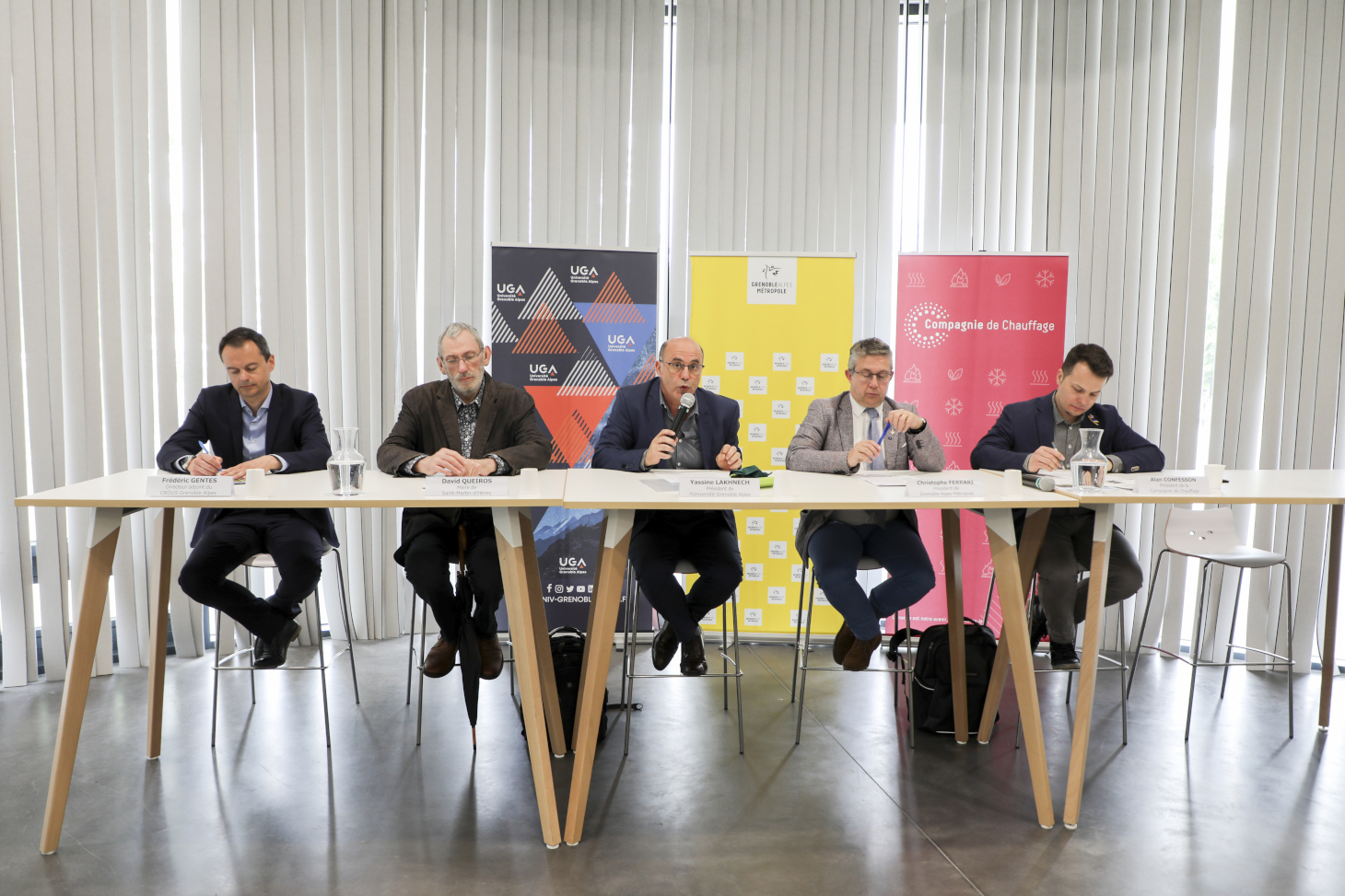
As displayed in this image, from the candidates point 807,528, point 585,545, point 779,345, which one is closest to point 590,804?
point 807,528

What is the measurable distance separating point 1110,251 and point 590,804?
3.57 meters

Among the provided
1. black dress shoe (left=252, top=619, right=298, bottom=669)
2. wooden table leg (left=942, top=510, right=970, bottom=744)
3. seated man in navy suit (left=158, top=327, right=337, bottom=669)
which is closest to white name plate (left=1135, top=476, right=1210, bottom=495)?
wooden table leg (left=942, top=510, right=970, bottom=744)

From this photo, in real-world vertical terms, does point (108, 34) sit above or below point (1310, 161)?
above

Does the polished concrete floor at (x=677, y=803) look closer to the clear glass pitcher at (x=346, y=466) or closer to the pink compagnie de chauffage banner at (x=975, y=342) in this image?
the clear glass pitcher at (x=346, y=466)

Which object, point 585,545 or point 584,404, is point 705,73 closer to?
point 584,404

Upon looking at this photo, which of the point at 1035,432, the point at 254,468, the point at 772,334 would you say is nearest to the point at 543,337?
the point at 772,334

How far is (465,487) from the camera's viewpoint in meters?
2.24

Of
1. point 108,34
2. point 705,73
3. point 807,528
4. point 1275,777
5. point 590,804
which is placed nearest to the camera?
point 590,804

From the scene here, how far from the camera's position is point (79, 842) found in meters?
2.21

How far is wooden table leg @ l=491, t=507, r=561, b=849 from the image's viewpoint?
221 cm

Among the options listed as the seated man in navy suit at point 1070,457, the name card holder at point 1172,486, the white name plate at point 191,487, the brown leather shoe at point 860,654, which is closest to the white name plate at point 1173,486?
the name card holder at point 1172,486

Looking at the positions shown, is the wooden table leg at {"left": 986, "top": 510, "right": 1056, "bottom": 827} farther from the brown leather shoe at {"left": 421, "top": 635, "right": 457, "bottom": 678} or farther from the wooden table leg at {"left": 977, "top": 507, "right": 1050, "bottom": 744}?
the brown leather shoe at {"left": 421, "top": 635, "right": 457, "bottom": 678}

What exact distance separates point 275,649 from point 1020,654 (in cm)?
239

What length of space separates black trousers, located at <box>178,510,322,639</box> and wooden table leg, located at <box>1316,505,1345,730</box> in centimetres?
361
